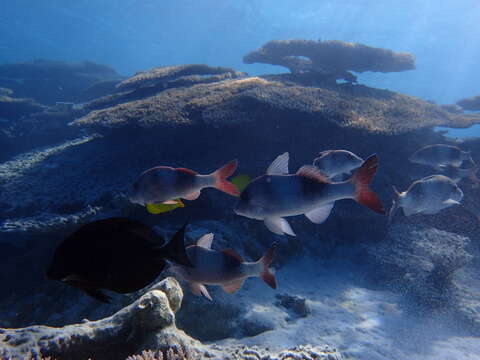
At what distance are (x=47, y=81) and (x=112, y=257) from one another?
2564 cm

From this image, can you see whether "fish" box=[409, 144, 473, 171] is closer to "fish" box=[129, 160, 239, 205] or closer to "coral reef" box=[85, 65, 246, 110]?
"fish" box=[129, 160, 239, 205]

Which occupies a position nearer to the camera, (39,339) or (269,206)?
(269,206)

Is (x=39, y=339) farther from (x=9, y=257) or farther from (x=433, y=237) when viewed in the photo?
(x=433, y=237)

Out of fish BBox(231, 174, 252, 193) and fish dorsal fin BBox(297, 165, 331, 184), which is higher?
fish dorsal fin BBox(297, 165, 331, 184)

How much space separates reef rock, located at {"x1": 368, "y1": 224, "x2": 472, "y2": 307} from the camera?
5355mm

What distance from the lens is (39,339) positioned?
242 centimetres

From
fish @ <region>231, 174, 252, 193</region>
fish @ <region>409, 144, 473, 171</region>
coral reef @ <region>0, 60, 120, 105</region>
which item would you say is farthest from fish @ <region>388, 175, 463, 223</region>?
coral reef @ <region>0, 60, 120, 105</region>

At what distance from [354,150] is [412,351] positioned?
4.78 m

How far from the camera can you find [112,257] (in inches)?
45.5

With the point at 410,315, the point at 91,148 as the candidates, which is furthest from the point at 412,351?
the point at 91,148

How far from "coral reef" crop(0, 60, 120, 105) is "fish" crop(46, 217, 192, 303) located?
19810 millimetres

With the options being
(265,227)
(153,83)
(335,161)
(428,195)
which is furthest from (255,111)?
(153,83)

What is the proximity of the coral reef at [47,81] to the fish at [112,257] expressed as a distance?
1981 cm

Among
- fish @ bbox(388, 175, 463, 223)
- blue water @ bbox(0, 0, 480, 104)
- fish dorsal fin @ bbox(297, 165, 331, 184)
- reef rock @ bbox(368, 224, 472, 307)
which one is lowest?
reef rock @ bbox(368, 224, 472, 307)
